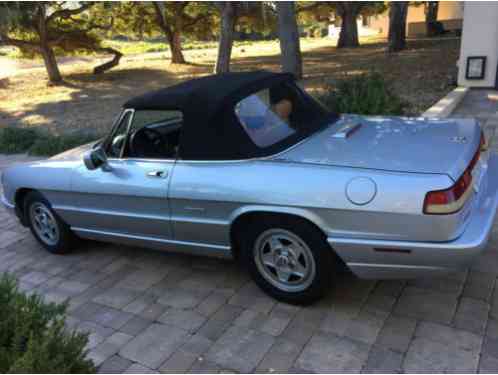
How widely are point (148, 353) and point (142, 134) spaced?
1.77 meters

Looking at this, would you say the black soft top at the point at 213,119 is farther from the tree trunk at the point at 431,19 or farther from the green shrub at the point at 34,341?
the tree trunk at the point at 431,19

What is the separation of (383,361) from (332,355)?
0.95 feet

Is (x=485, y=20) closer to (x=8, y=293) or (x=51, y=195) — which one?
(x=51, y=195)

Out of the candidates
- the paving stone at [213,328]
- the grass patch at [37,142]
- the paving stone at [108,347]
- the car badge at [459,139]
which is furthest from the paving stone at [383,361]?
the grass patch at [37,142]

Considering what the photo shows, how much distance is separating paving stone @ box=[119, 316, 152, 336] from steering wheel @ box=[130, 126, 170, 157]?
4.08 ft

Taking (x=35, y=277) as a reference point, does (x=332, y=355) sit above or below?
above

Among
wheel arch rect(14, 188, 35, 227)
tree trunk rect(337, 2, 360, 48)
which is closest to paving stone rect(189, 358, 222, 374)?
wheel arch rect(14, 188, 35, 227)

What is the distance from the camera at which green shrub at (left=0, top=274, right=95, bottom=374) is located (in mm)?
1995

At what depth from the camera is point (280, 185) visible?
304 centimetres

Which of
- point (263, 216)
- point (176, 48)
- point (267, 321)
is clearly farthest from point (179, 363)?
point (176, 48)

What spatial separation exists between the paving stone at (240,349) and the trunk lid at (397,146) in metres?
1.17

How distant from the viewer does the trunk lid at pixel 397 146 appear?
9.57 feet

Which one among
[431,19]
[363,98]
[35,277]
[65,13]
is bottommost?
[35,277]

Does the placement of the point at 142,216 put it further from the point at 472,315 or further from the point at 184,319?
the point at 472,315
